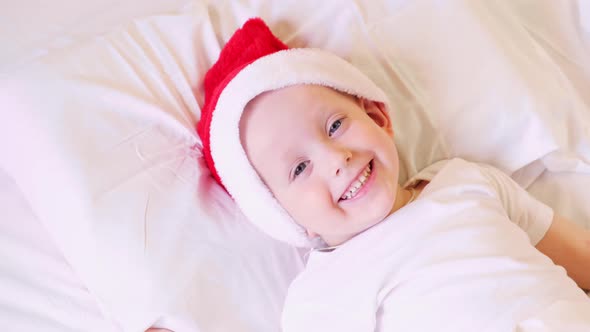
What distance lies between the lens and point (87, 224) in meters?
1.04

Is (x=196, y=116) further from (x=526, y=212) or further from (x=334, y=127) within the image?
(x=526, y=212)

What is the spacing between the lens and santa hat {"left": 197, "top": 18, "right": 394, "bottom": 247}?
3.35ft

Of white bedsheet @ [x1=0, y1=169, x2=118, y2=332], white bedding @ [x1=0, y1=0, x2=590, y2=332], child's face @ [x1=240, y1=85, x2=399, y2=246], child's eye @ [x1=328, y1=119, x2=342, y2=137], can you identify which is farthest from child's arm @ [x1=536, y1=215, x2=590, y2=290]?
white bedsheet @ [x1=0, y1=169, x2=118, y2=332]

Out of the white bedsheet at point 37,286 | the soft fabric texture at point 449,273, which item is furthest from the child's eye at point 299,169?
the white bedsheet at point 37,286

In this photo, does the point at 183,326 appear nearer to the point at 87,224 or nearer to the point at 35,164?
the point at 87,224

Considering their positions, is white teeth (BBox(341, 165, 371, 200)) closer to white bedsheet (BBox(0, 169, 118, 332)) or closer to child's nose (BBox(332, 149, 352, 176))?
child's nose (BBox(332, 149, 352, 176))

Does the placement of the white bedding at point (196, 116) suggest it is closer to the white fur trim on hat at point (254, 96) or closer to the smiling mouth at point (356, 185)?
the white fur trim on hat at point (254, 96)

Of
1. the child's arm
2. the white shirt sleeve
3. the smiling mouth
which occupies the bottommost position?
the child's arm

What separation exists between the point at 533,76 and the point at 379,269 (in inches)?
20.3

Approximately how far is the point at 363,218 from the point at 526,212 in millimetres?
303

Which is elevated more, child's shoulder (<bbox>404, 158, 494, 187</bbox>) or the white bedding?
the white bedding

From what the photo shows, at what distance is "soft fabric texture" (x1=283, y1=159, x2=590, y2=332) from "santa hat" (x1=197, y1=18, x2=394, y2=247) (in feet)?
0.36

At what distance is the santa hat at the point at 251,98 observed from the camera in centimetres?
102

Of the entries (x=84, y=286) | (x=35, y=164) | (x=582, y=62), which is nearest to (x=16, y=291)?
(x=84, y=286)
